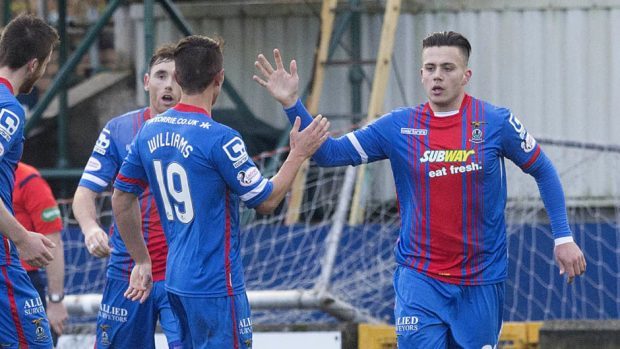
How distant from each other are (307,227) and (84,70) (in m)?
5.20

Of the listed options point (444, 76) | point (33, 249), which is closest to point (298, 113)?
point (444, 76)

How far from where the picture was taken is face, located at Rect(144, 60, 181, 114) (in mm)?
7332

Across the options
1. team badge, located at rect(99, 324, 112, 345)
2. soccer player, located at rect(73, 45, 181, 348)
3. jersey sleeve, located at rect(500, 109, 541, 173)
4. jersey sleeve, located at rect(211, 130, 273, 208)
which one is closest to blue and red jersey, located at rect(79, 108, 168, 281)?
soccer player, located at rect(73, 45, 181, 348)

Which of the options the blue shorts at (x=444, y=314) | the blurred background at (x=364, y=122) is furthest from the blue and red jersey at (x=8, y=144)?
the blurred background at (x=364, y=122)

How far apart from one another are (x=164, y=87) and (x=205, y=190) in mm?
1347

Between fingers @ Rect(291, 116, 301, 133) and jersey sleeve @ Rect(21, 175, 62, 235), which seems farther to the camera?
jersey sleeve @ Rect(21, 175, 62, 235)

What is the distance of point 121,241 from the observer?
7.36 metres

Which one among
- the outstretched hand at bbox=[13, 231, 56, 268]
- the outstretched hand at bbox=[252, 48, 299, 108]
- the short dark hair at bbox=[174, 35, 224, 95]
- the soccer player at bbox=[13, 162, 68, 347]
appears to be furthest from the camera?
the soccer player at bbox=[13, 162, 68, 347]

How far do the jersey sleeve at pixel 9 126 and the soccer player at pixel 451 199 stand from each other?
4.35ft

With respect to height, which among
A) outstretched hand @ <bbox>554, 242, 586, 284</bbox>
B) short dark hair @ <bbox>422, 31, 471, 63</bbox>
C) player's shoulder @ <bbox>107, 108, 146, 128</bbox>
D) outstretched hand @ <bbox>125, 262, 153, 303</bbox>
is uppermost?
short dark hair @ <bbox>422, 31, 471, 63</bbox>

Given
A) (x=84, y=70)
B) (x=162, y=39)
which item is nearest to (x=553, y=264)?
(x=162, y=39)

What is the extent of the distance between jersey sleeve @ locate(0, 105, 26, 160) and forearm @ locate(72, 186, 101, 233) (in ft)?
2.62

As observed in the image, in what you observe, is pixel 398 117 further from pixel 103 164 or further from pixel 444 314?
pixel 103 164

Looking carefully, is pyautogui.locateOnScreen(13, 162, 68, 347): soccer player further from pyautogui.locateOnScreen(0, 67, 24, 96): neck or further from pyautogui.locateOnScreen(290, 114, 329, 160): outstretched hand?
pyautogui.locateOnScreen(290, 114, 329, 160): outstretched hand
